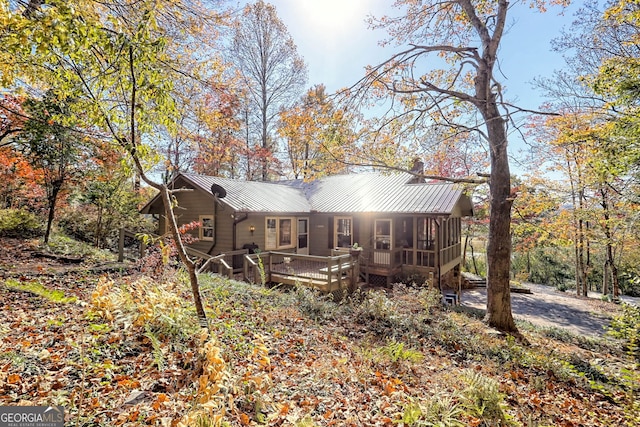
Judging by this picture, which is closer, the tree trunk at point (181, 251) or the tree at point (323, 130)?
the tree trunk at point (181, 251)

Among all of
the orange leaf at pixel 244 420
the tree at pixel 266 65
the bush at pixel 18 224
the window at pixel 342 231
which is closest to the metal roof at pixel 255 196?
the window at pixel 342 231

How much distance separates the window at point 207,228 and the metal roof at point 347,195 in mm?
1498

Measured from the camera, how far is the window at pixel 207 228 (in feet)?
42.0

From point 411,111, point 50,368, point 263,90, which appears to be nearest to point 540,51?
point 411,111

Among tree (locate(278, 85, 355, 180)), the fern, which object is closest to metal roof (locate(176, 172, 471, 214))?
tree (locate(278, 85, 355, 180))

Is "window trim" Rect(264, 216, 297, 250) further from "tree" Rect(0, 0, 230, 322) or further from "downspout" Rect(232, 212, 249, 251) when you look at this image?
"tree" Rect(0, 0, 230, 322)

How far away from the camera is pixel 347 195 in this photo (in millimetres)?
15023

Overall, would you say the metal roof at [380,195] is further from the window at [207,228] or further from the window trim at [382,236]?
the window at [207,228]

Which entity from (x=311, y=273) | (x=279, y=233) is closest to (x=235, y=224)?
(x=279, y=233)

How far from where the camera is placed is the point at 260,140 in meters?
23.9

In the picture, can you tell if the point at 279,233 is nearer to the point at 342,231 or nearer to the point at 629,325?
the point at 342,231

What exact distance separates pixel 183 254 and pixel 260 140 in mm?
21523

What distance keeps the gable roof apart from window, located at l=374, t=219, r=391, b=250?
3.17 ft

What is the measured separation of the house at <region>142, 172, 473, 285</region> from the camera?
1185cm
